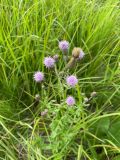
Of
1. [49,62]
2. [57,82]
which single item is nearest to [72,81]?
[49,62]

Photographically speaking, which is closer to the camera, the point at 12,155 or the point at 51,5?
the point at 12,155

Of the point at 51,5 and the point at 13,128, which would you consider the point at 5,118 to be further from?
the point at 51,5

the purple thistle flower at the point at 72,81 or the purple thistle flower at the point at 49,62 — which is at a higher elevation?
the purple thistle flower at the point at 49,62

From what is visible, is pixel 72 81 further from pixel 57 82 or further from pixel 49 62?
pixel 57 82

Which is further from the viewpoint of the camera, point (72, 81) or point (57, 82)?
point (57, 82)

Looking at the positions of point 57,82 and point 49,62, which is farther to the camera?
point 57,82

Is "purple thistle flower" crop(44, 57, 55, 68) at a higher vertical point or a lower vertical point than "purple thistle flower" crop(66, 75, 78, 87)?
higher

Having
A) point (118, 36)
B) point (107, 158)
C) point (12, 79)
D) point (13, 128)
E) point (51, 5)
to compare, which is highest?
point (51, 5)

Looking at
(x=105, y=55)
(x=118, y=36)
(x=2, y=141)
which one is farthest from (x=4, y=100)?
(x=118, y=36)
